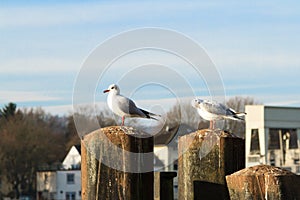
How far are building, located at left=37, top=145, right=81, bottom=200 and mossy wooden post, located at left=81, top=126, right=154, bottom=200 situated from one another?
101m

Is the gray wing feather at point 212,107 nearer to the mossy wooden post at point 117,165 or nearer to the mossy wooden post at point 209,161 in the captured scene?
the mossy wooden post at point 209,161

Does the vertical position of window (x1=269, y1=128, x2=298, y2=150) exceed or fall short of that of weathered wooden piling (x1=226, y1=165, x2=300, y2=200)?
it exceeds it

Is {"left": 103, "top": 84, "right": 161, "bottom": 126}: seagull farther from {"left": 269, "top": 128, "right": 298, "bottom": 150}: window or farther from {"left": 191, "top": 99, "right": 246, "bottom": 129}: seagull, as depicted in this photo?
{"left": 269, "top": 128, "right": 298, "bottom": 150}: window

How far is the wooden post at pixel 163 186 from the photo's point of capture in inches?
464

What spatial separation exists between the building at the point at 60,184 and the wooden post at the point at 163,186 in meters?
99.3

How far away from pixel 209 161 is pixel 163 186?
4.89ft

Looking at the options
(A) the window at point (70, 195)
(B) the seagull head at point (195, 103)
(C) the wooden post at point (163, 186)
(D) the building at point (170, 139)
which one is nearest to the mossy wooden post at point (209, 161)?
(D) the building at point (170, 139)

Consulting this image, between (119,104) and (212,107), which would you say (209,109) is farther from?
(119,104)

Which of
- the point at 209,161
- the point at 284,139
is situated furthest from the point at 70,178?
the point at 209,161

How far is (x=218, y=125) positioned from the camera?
41.2 ft

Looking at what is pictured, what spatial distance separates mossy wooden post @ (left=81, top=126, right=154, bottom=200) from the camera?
9578mm

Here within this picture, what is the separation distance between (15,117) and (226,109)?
122m

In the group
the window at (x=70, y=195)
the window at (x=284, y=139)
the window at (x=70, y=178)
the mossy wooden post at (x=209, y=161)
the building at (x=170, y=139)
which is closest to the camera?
the mossy wooden post at (x=209, y=161)

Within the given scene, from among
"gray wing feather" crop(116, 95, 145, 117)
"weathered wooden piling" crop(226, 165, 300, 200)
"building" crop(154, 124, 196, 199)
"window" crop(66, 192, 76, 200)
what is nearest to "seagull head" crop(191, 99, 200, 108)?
"building" crop(154, 124, 196, 199)
